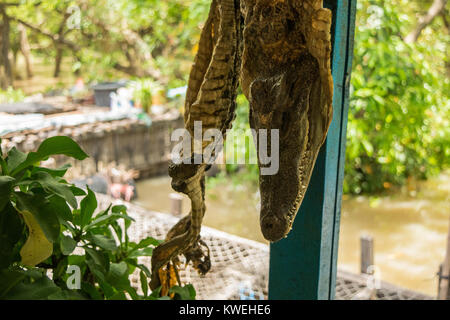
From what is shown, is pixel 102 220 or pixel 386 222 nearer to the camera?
pixel 102 220

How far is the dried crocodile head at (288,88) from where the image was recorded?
478 mm

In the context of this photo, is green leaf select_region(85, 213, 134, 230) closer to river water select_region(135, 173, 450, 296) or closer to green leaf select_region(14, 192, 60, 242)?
green leaf select_region(14, 192, 60, 242)

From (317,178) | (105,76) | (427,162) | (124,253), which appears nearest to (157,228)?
(124,253)

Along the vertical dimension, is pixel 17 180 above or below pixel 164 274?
above

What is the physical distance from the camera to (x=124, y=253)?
84 centimetres

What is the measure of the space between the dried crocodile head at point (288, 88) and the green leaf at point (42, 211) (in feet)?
0.86

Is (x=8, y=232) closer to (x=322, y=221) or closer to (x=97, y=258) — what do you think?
(x=97, y=258)

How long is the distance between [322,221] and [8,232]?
18.6 inches

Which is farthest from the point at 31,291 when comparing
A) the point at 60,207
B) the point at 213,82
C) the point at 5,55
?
the point at 5,55

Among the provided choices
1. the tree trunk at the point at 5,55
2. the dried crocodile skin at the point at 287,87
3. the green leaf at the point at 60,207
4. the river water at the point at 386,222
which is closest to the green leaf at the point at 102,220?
the green leaf at the point at 60,207

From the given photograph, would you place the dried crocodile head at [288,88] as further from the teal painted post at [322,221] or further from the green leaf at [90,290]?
the green leaf at [90,290]

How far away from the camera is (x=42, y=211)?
56 centimetres
